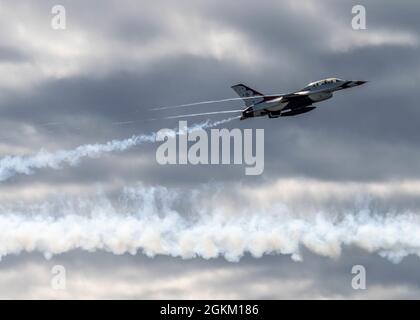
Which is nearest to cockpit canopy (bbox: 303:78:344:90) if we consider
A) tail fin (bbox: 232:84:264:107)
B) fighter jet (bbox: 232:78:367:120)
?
fighter jet (bbox: 232:78:367:120)

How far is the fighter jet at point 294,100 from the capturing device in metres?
146

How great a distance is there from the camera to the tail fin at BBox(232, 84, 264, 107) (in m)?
149

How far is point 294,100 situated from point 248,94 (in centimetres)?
731

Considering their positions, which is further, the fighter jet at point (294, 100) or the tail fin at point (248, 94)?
the tail fin at point (248, 94)

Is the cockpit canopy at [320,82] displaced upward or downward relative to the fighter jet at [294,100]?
upward

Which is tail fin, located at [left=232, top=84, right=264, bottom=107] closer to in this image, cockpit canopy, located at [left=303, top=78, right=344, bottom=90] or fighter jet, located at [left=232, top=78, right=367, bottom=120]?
fighter jet, located at [left=232, top=78, right=367, bottom=120]

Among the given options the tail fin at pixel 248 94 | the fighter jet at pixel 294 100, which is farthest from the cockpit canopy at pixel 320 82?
the tail fin at pixel 248 94

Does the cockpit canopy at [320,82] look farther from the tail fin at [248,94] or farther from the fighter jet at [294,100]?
the tail fin at [248,94]

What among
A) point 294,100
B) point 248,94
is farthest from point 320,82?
point 248,94

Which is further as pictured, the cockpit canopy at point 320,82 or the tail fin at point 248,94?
the tail fin at point 248,94

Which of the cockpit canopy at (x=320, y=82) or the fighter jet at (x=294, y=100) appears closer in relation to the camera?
the fighter jet at (x=294, y=100)
